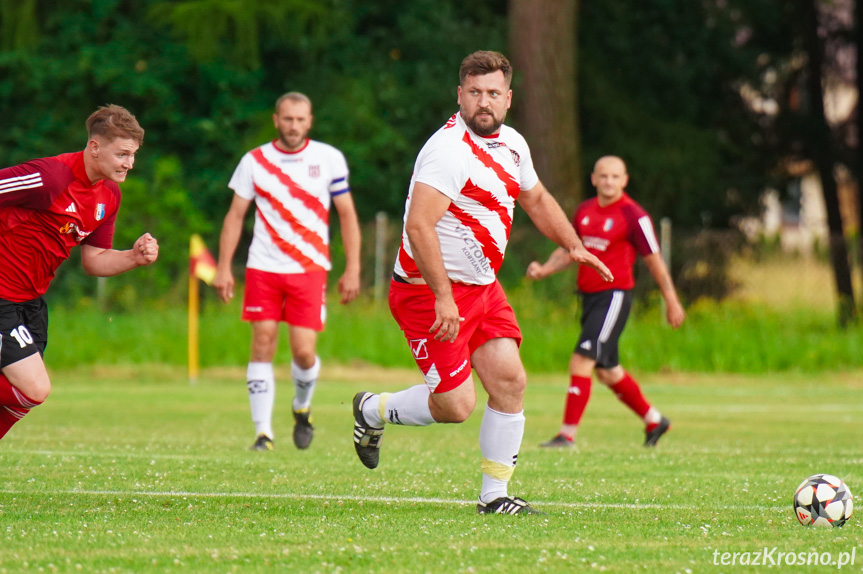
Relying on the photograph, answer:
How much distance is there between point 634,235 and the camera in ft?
32.1

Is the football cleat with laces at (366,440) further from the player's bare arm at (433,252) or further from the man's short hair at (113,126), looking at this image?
the man's short hair at (113,126)

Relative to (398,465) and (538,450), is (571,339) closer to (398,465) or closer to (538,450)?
(538,450)

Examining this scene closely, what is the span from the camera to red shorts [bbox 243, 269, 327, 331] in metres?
9.04

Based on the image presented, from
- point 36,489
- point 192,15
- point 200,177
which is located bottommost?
point 36,489

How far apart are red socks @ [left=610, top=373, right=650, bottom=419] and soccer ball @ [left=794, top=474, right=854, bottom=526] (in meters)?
4.47

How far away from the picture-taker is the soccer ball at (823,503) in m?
5.38

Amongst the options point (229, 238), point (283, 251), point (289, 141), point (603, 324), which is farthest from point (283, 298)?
point (603, 324)

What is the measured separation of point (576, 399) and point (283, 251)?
2.68 meters

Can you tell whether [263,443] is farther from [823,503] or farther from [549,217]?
[823,503]

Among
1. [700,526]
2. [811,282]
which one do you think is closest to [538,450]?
[700,526]

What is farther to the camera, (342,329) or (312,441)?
(342,329)

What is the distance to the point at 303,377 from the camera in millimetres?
9281

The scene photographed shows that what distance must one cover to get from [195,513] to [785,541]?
2630 mm

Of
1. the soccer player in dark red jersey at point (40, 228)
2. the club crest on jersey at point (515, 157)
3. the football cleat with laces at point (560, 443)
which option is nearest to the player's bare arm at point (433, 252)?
the club crest on jersey at point (515, 157)
